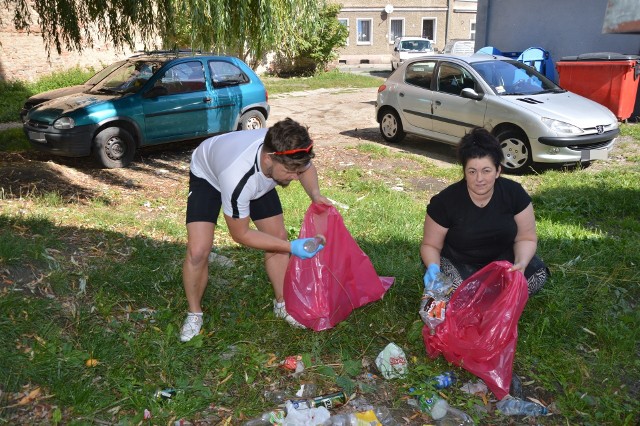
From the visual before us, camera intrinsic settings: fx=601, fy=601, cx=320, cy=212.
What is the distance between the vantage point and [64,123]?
8.38m

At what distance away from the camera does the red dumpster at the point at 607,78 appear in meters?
11.3

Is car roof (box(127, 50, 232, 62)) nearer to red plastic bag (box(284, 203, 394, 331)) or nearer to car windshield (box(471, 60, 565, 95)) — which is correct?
car windshield (box(471, 60, 565, 95))

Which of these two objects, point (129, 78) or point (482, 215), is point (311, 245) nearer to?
point (482, 215)

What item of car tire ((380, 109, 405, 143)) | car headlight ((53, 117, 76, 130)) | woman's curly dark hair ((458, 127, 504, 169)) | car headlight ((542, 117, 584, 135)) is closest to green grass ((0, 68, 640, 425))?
woman's curly dark hair ((458, 127, 504, 169))

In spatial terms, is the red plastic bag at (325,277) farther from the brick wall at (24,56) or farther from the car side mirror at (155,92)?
the brick wall at (24,56)

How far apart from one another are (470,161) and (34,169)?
20.1ft

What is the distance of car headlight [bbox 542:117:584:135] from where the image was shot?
807 centimetres

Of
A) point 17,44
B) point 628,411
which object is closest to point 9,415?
point 628,411

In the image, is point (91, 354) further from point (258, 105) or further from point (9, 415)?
point (258, 105)

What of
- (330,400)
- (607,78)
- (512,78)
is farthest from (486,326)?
(607,78)

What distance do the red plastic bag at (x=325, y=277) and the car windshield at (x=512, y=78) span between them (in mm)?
5598

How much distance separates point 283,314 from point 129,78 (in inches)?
256

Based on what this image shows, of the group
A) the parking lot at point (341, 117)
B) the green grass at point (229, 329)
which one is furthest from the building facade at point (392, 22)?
the green grass at point (229, 329)

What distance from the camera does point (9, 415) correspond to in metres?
3.13
